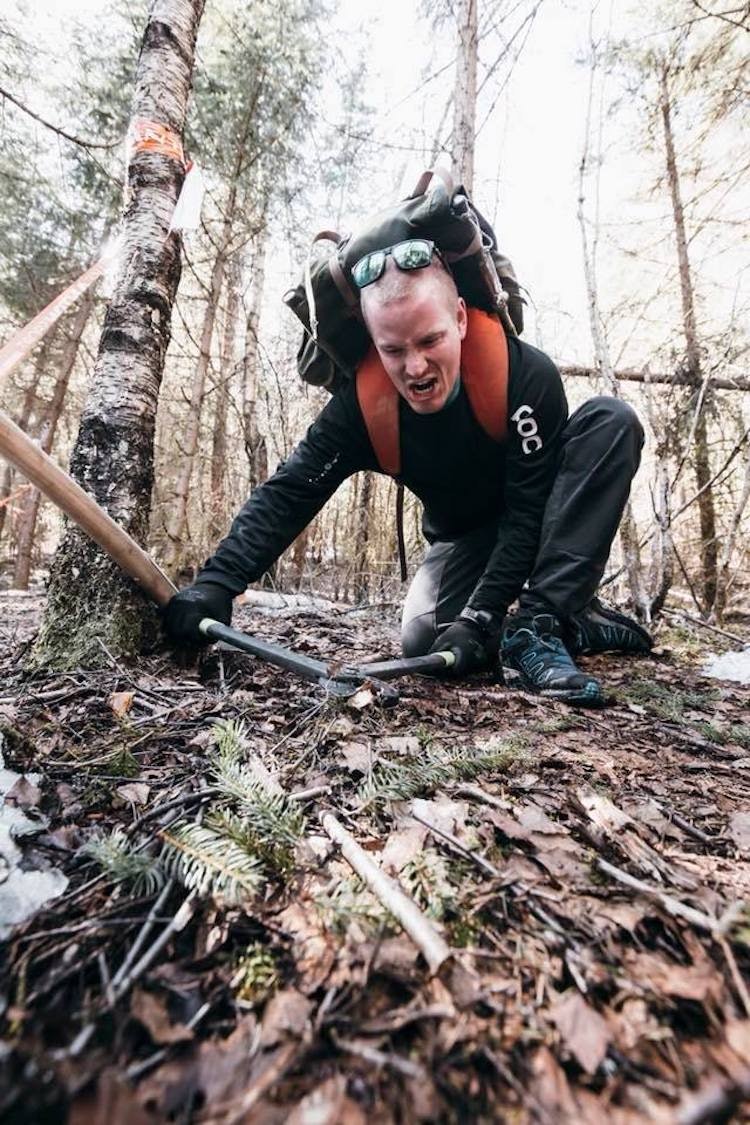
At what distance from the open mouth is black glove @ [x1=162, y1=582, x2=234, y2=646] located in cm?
128

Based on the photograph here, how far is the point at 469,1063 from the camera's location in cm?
58

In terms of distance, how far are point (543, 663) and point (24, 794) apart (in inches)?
77.6

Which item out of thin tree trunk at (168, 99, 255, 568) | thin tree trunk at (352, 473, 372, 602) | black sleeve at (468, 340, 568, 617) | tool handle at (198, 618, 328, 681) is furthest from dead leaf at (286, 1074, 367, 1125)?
thin tree trunk at (168, 99, 255, 568)

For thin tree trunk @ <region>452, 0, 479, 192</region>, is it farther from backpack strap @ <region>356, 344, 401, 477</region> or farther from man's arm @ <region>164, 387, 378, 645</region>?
man's arm @ <region>164, 387, 378, 645</region>

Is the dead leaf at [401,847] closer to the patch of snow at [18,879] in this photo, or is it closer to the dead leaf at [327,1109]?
the dead leaf at [327,1109]

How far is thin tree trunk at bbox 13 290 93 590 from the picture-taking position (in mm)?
10336

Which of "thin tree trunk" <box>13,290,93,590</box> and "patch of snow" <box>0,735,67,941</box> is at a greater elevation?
"thin tree trunk" <box>13,290,93,590</box>

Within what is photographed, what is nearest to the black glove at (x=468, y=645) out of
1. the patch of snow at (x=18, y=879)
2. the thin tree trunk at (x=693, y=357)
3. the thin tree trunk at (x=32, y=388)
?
the patch of snow at (x=18, y=879)

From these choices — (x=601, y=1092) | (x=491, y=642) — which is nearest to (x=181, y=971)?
(x=601, y=1092)

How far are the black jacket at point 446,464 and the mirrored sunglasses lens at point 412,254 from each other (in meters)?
→ 0.61

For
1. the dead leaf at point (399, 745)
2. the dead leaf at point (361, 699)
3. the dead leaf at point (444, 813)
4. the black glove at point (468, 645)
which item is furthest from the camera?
the black glove at point (468, 645)

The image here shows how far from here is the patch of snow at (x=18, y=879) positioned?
2.57 feet

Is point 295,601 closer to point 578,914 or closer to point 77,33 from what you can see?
point 578,914

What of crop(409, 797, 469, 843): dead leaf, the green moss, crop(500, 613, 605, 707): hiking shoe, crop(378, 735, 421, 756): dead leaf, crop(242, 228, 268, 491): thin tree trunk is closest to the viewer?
crop(409, 797, 469, 843): dead leaf
